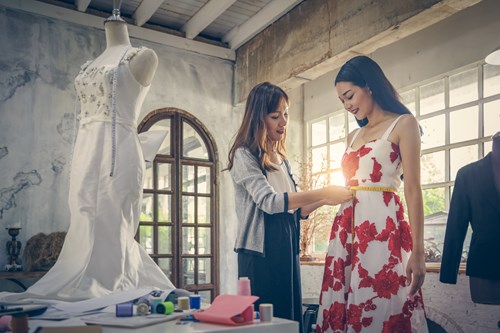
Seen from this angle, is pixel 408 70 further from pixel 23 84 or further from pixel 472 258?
pixel 23 84


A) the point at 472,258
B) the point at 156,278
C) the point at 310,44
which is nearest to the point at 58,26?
the point at 310,44

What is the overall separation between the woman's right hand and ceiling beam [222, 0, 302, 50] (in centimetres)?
287

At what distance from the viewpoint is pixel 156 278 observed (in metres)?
2.30

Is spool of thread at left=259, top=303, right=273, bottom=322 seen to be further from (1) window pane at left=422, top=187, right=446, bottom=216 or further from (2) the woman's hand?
(1) window pane at left=422, top=187, right=446, bottom=216

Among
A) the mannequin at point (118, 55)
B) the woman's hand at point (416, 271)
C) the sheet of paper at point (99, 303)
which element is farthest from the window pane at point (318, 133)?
the sheet of paper at point (99, 303)

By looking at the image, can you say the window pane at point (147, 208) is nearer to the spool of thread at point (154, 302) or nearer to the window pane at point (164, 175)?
the window pane at point (164, 175)

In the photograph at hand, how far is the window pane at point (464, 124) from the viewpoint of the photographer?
387cm

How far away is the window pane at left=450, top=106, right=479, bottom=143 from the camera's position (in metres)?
3.87

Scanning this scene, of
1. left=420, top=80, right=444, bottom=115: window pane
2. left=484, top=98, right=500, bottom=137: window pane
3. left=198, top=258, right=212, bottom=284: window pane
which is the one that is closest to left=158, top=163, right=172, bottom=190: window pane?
left=198, top=258, right=212, bottom=284: window pane

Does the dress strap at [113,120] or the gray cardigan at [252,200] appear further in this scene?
the dress strap at [113,120]

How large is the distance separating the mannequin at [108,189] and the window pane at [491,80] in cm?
262

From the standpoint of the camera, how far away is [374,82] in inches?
81.0

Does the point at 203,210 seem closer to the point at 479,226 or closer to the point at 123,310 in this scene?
the point at 479,226

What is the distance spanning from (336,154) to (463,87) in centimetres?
168
